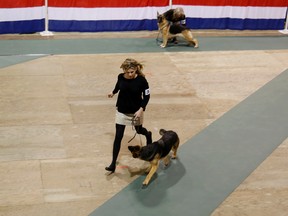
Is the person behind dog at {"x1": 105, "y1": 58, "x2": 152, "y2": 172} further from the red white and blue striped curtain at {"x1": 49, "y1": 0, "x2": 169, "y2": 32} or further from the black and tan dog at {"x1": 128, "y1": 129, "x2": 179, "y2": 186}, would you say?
the red white and blue striped curtain at {"x1": 49, "y1": 0, "x2": 169, "y2": 32}

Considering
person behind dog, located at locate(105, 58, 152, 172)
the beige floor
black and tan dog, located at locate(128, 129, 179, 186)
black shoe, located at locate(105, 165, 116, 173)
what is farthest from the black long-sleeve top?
the beige floor

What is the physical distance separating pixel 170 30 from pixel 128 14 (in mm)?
1620

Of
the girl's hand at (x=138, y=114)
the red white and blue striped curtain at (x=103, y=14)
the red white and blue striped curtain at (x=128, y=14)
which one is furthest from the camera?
the red white and blue striped curtain at (x=103, y=14)

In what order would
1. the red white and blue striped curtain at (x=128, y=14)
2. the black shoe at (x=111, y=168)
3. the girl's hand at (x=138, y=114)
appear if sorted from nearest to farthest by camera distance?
the girl's hand at (x=138, y=114) → the black shoe at (x=111, y=168) → the red white and blue striped curtain at (x=128, y=14)

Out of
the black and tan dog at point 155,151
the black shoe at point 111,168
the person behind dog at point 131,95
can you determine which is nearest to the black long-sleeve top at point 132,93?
the person behind dog at point 131,95

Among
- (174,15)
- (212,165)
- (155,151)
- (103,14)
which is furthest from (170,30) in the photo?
(155,151)

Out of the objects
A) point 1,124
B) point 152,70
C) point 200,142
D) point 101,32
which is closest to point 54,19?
point 101,32

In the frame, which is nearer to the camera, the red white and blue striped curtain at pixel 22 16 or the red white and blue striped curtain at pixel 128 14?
the red white and blue striped curtain at pixel 22 16

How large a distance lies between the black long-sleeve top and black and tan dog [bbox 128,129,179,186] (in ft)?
1.92

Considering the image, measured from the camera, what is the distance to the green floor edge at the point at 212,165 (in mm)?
7090

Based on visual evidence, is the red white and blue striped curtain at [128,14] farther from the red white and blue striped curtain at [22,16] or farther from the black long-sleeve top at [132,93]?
the black long-sleeve top at [132,93]

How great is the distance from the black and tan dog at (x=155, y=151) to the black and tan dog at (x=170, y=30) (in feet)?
17.8

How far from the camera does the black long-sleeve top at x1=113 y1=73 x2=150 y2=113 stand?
7297mm

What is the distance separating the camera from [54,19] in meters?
13.9
